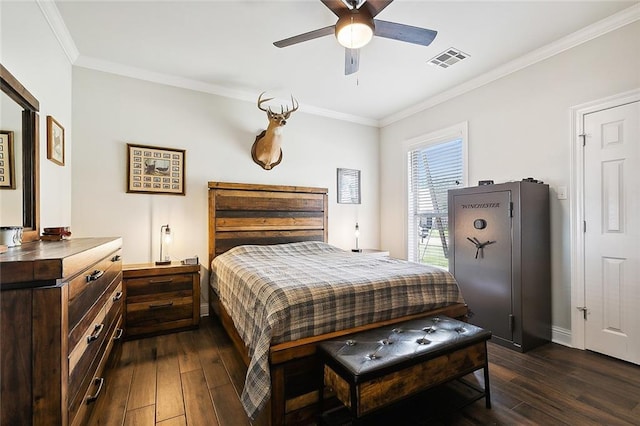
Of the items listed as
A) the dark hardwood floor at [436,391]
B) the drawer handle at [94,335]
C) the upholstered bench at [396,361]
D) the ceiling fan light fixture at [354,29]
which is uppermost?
the ceiling fan light fixture at [354,29]

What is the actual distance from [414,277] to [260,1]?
7.96 ft

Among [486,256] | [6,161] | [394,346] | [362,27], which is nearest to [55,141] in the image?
[6,161]

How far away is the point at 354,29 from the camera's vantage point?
6.53 feet

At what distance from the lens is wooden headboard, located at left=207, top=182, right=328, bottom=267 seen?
353 cm

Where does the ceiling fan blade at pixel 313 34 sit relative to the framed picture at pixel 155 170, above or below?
above

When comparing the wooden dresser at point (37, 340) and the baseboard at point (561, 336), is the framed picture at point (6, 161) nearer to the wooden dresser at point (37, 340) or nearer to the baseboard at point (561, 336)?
the wooden dresser at point (37, 340)

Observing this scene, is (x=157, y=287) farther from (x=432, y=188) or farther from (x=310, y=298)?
(x=432, y=188)

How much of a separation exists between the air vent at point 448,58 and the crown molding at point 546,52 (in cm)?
54

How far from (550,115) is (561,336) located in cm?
213

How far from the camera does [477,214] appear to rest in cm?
299

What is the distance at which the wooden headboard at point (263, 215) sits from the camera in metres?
3.53

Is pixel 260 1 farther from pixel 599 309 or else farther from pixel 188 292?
pixel 599 309

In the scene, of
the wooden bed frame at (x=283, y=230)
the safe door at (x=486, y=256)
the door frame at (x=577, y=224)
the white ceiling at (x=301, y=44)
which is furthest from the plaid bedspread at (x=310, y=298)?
the white ceiling at (x=301, y=44)

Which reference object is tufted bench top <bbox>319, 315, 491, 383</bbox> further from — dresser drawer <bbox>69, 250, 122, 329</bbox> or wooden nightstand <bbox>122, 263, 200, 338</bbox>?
wooden nightstand <bbox>122, 263, 200, 338</bbox>
